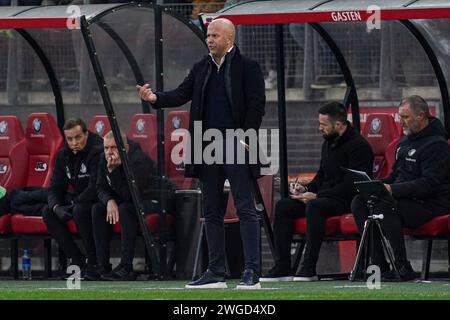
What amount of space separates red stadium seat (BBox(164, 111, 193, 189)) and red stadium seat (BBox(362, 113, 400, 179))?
175cm

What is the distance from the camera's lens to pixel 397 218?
48.6 feet

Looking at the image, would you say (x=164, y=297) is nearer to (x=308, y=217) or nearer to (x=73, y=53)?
(x=308, y=217)

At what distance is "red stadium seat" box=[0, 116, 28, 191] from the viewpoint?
17625 mm

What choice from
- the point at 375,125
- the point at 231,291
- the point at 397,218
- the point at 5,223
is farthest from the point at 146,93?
the point at 5,223

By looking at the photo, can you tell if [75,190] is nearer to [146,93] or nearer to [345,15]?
[345,15]

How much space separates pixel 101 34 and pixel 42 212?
6.15 feet

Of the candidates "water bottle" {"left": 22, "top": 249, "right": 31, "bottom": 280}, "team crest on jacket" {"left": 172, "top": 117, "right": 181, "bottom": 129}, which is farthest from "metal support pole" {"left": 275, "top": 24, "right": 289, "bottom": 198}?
"water bottle" {"left": 22, "top": 249, "right": 31, "bottom": 280}

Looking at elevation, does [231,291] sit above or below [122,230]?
below

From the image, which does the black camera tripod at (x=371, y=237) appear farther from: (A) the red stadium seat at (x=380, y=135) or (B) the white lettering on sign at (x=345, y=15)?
(B) the white lettering on sign at (x=345, y=15)

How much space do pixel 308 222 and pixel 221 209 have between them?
2139 millimetres

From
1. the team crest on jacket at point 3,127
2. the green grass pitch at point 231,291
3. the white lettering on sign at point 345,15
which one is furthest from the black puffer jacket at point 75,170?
the white lettering on sign at point 345,15

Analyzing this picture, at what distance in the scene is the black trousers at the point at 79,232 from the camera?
16.4 metres

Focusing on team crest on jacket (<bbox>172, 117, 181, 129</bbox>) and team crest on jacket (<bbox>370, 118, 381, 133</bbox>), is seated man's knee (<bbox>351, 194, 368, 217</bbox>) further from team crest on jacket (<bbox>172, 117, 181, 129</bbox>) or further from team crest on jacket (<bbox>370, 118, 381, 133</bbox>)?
team crest on jacket (<bbox>172, 117, 181, 129</bbox>)

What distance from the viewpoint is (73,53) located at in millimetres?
17641
